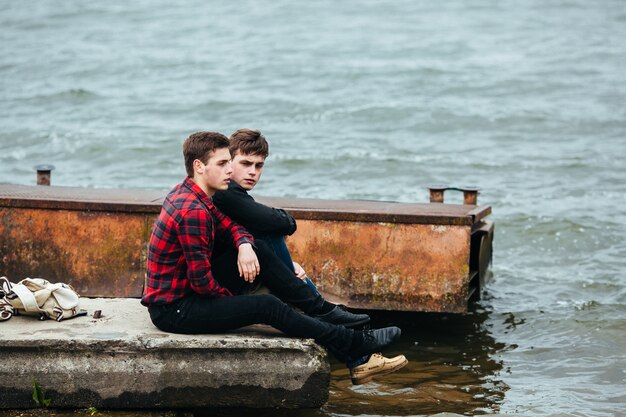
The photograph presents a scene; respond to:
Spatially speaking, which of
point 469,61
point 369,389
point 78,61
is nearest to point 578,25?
point 469,61

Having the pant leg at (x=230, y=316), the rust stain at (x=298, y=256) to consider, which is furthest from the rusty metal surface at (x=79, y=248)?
the pant leg at (x=230, y=316)

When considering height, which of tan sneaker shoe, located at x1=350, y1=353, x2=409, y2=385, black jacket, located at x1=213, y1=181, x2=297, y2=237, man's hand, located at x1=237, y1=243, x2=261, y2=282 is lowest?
tan sneaker shoe, located at x1=350, y1=353, x2=409, y2=385

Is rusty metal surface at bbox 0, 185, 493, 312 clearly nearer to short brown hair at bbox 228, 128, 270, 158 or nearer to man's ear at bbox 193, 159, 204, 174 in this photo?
short brown hair at bbox 228, 128, 270, 158

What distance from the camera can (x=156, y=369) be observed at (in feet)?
17.7

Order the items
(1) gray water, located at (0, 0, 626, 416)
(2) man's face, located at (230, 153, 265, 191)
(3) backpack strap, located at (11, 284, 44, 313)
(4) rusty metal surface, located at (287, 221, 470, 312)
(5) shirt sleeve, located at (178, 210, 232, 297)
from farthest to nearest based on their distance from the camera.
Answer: (1) gray water, located at (0, 0, 626, 416) → (4) rusty metal surface, located at (287, 221, 470, 312) → (2) man's face, located at (230, 153, 265, 191) → (3) backpack strap, located at (11, 284, 44, 313) → (5) shirt sleeve, located at (178, 210, 232, 297)

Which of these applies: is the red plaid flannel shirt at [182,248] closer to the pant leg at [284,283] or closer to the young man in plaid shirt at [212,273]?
the young man in plaid shirt at [212,273]

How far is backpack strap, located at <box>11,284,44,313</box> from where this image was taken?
5.62 meters

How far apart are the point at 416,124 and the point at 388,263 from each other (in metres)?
11.0

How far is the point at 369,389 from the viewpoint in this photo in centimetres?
673

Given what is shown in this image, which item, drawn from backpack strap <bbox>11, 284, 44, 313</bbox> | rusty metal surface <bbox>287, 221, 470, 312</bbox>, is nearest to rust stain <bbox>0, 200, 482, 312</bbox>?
rusty metal surface <bbox>287, 221, 470, 312</bbox>

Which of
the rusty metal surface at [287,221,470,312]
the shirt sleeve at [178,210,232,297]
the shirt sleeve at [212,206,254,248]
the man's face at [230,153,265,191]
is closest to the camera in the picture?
the shirt sleeve at [178,210,232,297]

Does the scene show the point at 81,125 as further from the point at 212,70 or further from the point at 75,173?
the point at 212,70

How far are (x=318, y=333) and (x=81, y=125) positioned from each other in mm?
13820

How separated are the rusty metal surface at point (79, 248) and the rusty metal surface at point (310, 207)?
0.22 ft
